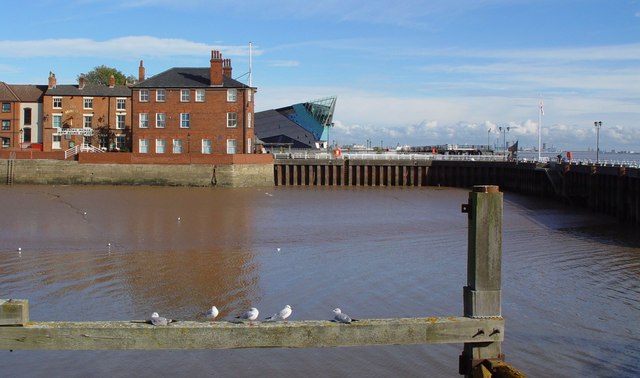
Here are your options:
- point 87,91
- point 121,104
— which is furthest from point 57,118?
point 121,104

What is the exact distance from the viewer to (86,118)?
213 ft

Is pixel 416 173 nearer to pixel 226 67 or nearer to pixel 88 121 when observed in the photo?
pixel 226 67

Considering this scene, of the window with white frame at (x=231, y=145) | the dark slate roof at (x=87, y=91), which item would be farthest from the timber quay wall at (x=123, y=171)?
the dark slate roof at (x=87, y=91)

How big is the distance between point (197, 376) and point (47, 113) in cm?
6019

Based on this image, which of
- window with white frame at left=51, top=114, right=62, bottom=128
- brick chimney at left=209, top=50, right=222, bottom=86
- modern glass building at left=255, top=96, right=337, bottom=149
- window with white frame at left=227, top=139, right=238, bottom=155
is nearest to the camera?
brick chimney at left=209, top=50, right=222, bottom=86

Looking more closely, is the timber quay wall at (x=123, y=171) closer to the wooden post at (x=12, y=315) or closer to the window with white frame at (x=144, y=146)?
the window with white frame at (x=144, y=146)

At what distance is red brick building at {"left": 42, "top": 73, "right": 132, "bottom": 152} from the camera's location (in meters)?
64.4

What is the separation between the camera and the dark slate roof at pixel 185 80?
55875 mm

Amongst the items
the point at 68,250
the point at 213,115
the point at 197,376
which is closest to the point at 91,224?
the point at 68,250

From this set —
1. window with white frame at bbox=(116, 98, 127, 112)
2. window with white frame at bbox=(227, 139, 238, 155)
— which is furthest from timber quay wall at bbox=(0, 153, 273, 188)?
window with white frame at bbox=(116, 98, 127, 112)

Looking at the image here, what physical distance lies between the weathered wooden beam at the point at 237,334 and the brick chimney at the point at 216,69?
49094 mm

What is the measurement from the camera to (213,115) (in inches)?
2191

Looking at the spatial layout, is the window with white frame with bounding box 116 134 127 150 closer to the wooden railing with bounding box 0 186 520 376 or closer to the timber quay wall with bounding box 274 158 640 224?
the timber quay wall with bounding box 274 158 640 224

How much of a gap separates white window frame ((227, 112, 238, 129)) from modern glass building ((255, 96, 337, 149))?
148 feet
